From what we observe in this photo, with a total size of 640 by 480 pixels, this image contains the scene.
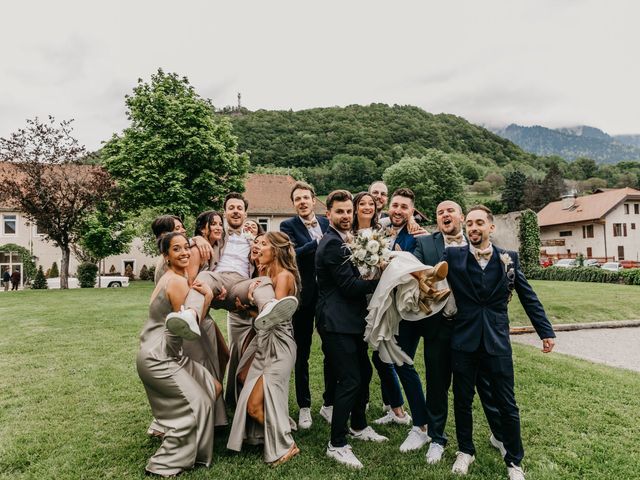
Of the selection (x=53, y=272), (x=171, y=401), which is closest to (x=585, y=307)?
(x=171, y=401)

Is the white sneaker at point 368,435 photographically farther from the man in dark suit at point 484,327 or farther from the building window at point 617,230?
the building window at point 617,230

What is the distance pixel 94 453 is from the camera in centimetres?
453

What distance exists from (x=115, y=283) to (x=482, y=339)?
106 ft

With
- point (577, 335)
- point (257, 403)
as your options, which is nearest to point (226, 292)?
point (257, 403)

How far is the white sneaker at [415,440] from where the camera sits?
4.48 m

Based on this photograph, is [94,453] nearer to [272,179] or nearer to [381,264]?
[381,264]

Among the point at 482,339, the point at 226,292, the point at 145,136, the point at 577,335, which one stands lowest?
the point at 577,335

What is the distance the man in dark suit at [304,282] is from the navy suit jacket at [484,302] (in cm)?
173

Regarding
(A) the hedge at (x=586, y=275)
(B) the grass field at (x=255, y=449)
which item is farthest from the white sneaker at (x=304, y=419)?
(A) the hedge at (x=586, y=275)

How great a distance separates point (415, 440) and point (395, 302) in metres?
1.57

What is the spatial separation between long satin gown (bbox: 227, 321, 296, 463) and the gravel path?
8065mm

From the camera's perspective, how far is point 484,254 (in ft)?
13.5

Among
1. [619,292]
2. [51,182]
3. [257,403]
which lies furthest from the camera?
[51,182]

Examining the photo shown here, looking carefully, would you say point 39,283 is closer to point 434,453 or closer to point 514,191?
point 434,453
